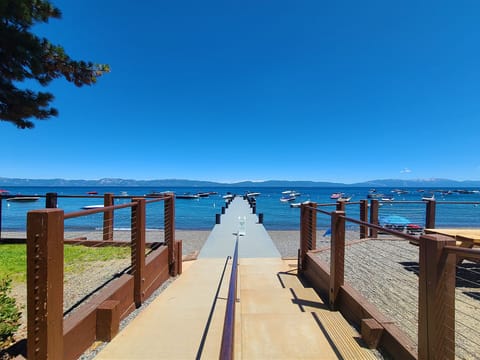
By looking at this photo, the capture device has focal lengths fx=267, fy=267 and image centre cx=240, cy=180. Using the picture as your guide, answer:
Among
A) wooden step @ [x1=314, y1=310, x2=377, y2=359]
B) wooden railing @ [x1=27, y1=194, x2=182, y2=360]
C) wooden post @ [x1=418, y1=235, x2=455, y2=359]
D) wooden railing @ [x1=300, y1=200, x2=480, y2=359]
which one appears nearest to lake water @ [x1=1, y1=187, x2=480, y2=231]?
wooden railing @ [x1=27, y1=194, x2=182, y2=360]

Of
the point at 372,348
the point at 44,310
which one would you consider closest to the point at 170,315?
the point at 44,310

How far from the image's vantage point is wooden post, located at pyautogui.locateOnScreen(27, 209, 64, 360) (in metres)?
1.82

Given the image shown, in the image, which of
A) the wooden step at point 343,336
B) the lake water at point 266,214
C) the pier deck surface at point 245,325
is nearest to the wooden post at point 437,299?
the wooden step at point 343,336

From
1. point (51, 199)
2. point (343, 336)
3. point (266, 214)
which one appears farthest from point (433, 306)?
point (266, 214)

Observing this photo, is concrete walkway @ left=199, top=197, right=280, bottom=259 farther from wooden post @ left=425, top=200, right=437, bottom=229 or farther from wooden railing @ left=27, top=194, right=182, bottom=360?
wooden post @ left=425, top=200, right=437, bottom=229

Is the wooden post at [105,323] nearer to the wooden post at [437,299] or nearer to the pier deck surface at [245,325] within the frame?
the pier deck surface at [245,325]

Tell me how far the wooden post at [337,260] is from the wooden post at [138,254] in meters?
2.60

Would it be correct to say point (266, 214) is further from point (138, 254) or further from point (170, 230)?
point (138, 254)

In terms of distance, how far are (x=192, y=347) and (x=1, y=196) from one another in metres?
6.30

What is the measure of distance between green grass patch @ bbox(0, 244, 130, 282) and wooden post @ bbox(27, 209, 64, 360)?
271 centimetres

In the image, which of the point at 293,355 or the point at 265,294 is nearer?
the point at 293,355

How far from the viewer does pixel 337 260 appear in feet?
11.7

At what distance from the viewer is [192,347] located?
2639mm

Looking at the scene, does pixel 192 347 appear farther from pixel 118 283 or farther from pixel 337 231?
pixel 337 231
